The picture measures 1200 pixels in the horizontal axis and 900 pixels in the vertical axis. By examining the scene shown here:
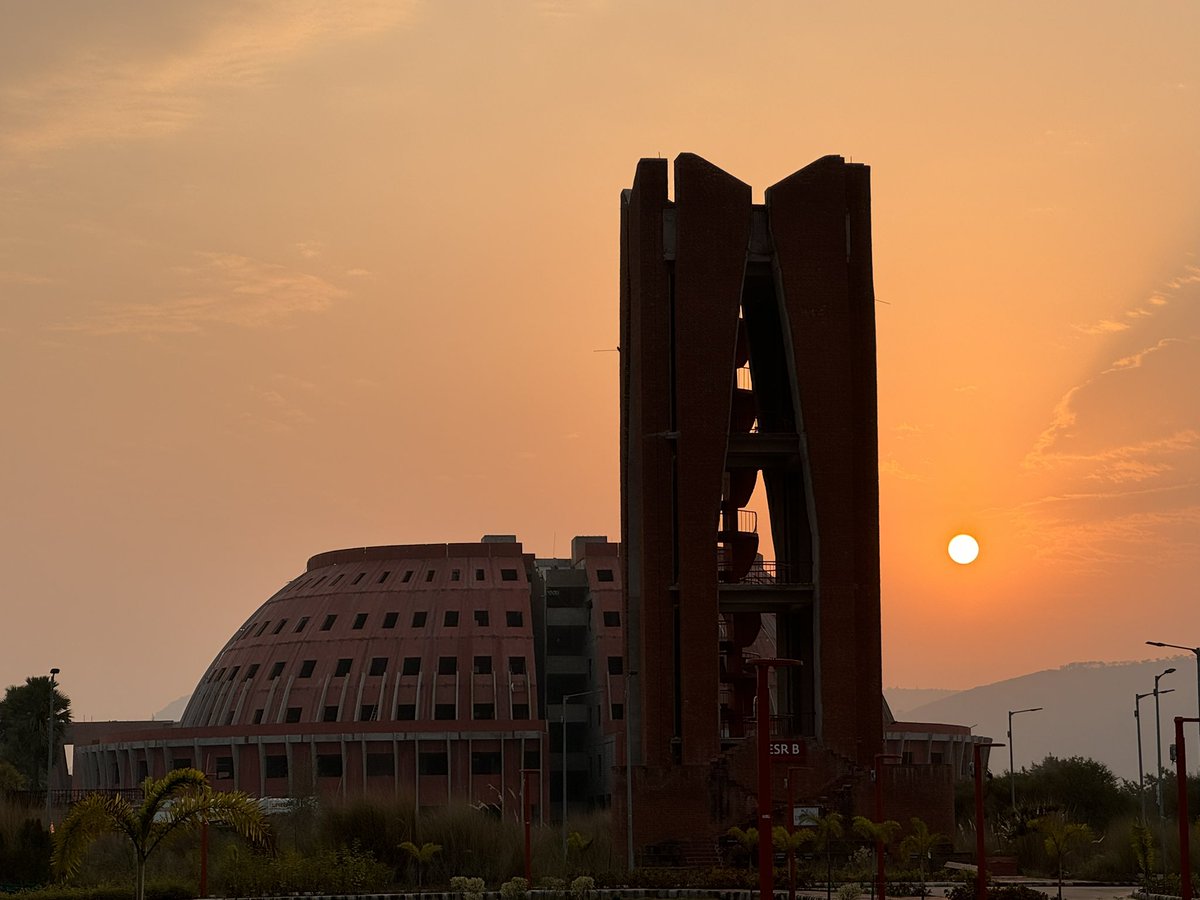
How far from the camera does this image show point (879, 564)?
81.6m

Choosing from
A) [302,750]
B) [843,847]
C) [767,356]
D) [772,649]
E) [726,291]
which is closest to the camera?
[843,847]

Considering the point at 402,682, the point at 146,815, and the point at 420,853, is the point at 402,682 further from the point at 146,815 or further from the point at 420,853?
the point at 146,815

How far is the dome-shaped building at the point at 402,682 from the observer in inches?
4242

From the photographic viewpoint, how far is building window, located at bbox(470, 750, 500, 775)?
4247 inches

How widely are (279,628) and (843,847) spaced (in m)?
58.1

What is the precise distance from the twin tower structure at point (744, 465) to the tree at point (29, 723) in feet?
180

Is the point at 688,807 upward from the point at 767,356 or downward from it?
downward

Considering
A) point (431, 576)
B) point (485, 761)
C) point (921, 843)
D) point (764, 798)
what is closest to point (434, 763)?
point (485, 761)

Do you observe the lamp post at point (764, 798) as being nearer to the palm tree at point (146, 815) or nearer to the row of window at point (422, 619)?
the palm tree at point (146, 815)

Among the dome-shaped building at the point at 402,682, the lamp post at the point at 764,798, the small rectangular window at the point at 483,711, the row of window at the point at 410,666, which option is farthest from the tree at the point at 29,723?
the lamp post at the point at 764,798

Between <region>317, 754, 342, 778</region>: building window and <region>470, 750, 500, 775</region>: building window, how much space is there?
793 cm

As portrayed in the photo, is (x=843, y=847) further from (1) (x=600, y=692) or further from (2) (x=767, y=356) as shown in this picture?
(1) (x=600, y=692)

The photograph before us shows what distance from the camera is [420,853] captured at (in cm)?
6788

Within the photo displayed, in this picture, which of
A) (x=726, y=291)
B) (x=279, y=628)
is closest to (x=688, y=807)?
(x=726, y=291)
